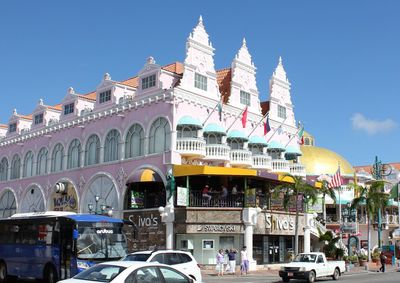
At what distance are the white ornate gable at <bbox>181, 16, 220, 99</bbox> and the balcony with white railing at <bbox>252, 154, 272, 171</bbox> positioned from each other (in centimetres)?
555

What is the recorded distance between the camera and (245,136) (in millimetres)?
40531

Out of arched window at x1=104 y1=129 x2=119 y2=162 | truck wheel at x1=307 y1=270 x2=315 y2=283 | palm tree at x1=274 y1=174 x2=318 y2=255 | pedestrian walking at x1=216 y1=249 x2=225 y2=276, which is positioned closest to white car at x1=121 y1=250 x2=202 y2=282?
truck wheel at x1=307 y1=270 x2=315 y2=283

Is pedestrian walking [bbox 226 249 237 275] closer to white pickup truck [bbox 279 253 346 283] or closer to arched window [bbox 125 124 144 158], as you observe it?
white pickup truck [bbox 279 253 346 283]

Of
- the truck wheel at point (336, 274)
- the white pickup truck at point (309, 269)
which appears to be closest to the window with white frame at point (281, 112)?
the truck wheel at point (336, 274)

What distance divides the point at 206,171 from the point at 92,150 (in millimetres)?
13267

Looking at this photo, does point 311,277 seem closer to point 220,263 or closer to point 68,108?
point 220,263

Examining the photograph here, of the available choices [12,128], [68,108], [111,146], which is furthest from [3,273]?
[12,128]

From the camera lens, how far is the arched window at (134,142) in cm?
3919

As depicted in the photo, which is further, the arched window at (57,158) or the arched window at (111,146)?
the arched window at (57,158)

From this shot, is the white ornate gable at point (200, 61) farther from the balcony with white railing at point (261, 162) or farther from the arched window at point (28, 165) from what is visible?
the arched window at point (28, 165)

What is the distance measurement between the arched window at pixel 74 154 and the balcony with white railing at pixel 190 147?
40.1ft

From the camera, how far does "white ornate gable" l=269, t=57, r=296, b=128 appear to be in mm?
46594

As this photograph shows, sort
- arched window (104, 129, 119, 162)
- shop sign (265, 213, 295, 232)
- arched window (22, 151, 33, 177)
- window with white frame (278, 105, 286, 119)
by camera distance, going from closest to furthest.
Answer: shop sign (265, 213, 295, 232), arched window (104, 129, 119, 162), window with white frame (278, 105, 286, 119), arched window (22, 151, 33, 177)

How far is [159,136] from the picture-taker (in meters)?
37.7
